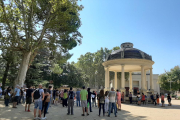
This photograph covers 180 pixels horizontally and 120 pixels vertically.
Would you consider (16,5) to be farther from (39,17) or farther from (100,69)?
(100,69)

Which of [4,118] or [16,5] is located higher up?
[16,5]

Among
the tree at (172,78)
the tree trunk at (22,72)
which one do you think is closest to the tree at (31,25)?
the tree trunk at (22,72)

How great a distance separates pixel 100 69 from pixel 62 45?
29.7 meters

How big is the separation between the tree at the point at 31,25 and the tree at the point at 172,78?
30.7 meters

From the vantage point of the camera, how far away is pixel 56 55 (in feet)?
62.0

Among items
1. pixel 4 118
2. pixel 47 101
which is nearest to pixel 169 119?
pixel 47 101

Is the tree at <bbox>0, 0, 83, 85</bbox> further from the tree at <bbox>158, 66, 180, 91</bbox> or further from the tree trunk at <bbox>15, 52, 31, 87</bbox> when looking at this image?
the tree at <bbox>158, 66, 180, 91</bbox>

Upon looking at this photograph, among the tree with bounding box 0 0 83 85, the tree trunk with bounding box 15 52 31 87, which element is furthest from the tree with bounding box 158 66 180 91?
Result: the tree trunk with bounding box 15 52 31 87

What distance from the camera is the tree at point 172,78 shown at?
123ft

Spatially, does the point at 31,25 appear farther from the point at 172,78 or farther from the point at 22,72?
the point at 172,78

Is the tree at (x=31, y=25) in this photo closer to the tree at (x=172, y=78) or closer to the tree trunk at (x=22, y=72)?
the tree trunk at (x=22, y=72)

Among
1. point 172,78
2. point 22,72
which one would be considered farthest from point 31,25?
point 172,78

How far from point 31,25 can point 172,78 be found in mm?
36461

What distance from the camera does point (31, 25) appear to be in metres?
14.4
